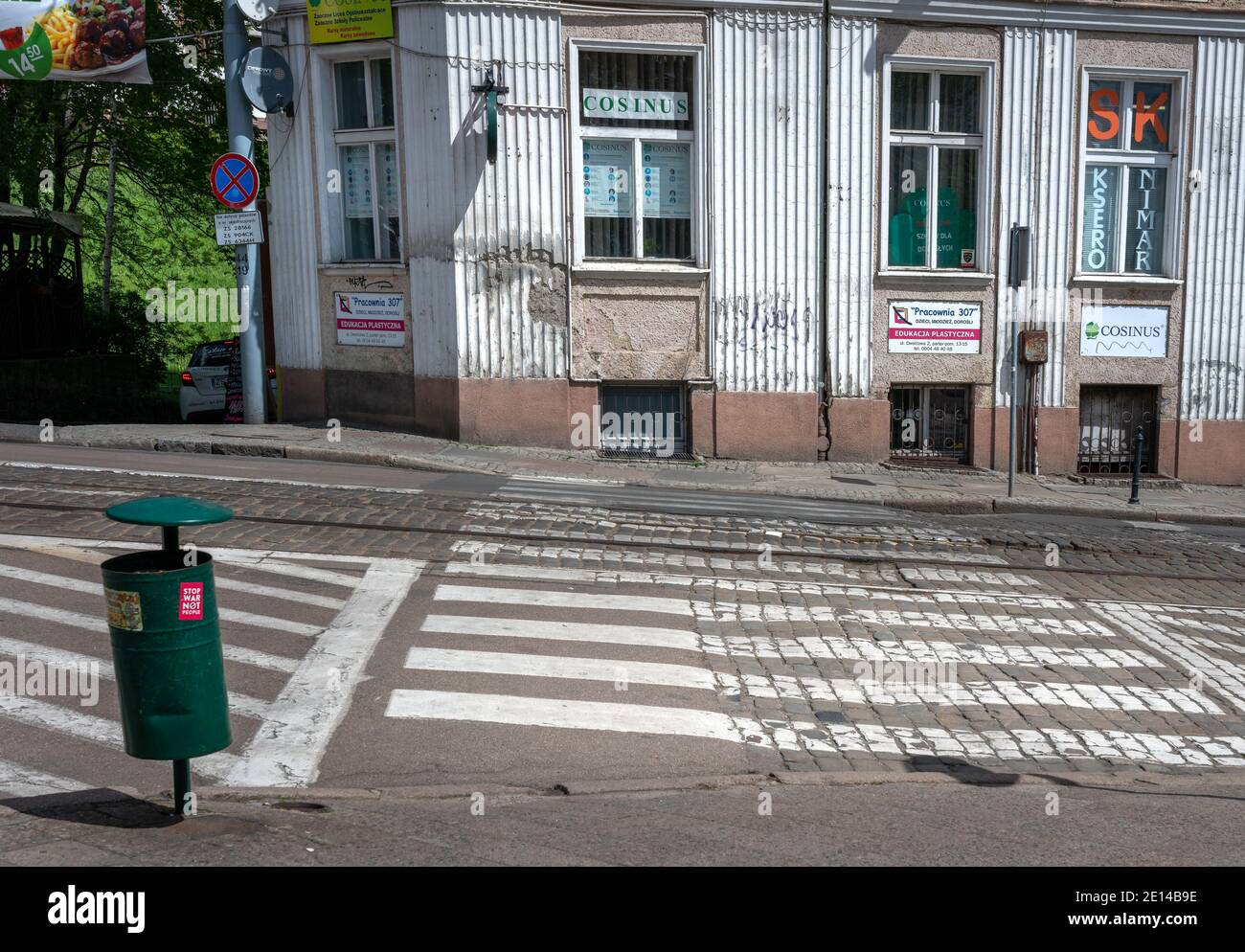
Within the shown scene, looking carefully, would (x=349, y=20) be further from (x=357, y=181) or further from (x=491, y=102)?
(x=491, y=102)

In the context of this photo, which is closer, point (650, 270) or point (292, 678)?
point (292, 678)

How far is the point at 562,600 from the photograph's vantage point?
9688mm

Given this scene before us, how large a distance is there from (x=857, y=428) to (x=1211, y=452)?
5.52 m

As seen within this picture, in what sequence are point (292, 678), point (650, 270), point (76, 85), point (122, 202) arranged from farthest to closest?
point (122, 202) < point (76, 85) < point (650, 270) < point (292, 678)

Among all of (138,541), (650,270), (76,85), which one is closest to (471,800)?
(138,541)

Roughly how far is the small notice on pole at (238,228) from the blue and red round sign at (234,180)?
0.24 m

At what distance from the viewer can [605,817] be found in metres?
5.95

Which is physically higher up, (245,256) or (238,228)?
(238,228)

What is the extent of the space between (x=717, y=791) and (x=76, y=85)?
73.3 ft

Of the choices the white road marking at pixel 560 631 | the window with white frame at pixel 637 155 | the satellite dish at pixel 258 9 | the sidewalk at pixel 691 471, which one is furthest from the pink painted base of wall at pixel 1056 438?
the satellite dish at pixel 258 9

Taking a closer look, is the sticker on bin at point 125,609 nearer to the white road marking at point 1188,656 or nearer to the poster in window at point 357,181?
the white road marking at point 1188,656

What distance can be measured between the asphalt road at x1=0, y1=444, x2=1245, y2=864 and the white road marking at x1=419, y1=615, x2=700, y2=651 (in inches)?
1.6

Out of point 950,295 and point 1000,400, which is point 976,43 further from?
point 1000,400

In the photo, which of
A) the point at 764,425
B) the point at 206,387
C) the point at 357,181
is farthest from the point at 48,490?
the point at 206,387
